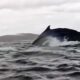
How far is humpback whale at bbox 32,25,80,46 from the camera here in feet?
74.2

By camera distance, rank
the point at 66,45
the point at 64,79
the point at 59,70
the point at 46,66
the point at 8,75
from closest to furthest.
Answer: the point at 64,79 → the point at 8,75 → the point at 59,70 → the point at 46,66 → the point at 66,45

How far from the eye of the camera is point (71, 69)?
1172 cm

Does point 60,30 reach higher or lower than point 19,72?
higher

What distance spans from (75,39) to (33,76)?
1315cm

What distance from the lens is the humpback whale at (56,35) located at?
74.2 feet

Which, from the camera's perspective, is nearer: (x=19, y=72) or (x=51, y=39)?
(x=19, y=72)

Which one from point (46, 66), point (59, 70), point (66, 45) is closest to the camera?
point (59, 70)

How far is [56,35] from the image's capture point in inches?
922

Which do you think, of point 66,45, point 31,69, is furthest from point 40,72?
point 66,45

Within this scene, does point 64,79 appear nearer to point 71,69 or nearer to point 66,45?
point 71,69

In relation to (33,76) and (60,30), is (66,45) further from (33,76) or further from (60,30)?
(33,76)

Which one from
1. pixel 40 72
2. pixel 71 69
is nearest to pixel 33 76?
pixel 40 72

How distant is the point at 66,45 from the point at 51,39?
1574 millimetres

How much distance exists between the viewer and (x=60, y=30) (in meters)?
22.8
